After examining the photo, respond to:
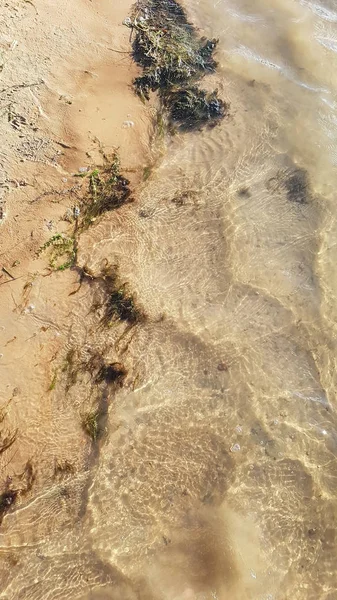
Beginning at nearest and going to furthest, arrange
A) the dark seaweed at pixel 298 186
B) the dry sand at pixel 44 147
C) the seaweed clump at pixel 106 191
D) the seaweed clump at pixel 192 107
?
the dry sand at pixel 44 147, the seaweed clump at pixel 106 191, the dark seaweed at pixel 298 186, the seaweed clump at pixel 192 107

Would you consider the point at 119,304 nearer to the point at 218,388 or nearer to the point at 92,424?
the point at 92,424

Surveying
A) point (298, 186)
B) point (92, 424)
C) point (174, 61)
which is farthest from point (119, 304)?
point (174, 61)

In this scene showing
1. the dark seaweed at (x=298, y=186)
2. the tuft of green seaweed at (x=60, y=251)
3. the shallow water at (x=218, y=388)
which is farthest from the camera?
the dark seaweed at (x=298, y=186)

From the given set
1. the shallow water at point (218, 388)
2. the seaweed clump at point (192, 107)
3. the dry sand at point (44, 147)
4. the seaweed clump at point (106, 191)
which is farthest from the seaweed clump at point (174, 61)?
the seaweed clump at point (106, 191)

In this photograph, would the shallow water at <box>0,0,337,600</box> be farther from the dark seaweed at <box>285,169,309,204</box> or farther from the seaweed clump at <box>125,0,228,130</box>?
the seaweed clump at <box>125,0,228,130</box>

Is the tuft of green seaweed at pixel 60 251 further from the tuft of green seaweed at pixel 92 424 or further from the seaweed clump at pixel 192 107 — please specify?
the seaweed clump at pixel 192 107

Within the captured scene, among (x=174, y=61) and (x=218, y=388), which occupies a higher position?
(x=174, y=61)
